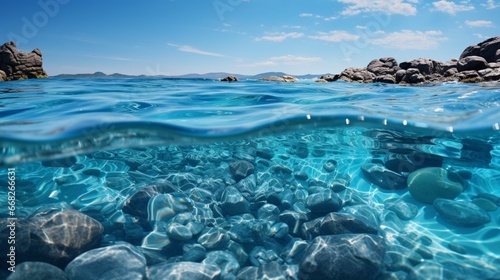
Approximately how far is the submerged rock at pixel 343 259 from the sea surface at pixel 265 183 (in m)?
0.02

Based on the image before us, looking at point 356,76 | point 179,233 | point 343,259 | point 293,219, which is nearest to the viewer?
point 343,259

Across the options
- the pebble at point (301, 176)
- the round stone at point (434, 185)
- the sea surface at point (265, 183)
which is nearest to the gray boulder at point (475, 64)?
the sea surface at point (265, 183)

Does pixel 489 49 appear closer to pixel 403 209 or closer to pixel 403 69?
pixel 403 69

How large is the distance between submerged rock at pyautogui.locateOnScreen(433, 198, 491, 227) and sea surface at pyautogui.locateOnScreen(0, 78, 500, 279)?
3cm

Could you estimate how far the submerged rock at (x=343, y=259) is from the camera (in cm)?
450

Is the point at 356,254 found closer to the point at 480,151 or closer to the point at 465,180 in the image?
the point at 465,180

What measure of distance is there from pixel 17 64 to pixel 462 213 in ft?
166

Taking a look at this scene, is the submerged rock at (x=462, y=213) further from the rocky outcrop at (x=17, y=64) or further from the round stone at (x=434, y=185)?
the rocky outcrop at (x=17, y=64)

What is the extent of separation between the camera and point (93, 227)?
5340 millimetres

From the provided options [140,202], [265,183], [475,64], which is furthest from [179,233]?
[475,64]

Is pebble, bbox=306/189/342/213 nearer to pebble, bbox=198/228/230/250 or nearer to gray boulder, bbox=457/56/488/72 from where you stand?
pebble, bbox=198/228/230/250

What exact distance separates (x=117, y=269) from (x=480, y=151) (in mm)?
10098

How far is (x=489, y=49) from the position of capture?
2961 cm

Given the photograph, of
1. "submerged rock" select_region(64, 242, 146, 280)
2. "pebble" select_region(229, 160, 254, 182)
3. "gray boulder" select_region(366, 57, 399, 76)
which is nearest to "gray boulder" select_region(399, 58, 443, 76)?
"gray boulder" select_region(366, 57, 399, 76)
